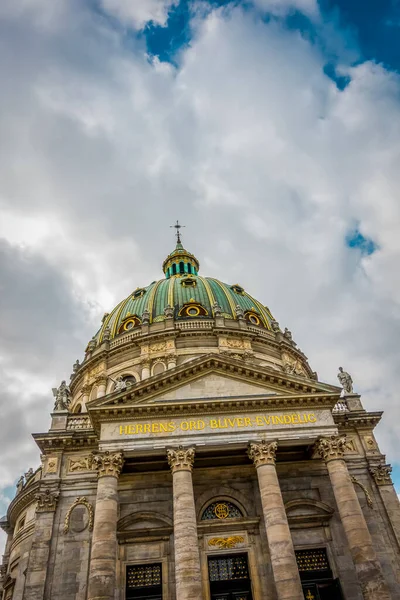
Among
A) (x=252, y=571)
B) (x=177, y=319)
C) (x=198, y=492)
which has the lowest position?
(x=252, y=571)

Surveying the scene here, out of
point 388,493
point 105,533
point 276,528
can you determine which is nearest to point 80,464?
point 105,533

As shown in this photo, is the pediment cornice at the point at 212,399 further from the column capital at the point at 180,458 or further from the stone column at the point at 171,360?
the stone column at the point at 171,360

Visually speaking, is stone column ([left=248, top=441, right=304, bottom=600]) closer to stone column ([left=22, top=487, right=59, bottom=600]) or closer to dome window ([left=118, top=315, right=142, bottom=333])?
stone column ([left=22, top=487, right=59, bottom=600])

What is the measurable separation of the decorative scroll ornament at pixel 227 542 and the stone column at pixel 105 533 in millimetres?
5159

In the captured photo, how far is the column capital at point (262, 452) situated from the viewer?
69.8ft

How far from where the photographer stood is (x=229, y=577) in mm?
21406

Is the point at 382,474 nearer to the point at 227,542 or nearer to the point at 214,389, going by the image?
the point at 227,542

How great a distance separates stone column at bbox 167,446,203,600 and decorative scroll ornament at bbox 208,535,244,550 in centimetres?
359

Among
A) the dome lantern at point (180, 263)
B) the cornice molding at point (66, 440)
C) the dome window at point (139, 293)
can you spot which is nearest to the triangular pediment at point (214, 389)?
the cornice molding at point (66, 440)

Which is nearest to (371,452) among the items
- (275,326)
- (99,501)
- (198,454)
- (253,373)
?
(253,373)

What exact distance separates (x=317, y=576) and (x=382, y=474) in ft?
20.0

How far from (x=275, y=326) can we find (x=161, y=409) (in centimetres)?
2270

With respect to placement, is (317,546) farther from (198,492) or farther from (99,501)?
(99,501)

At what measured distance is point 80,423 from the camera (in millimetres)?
25688
